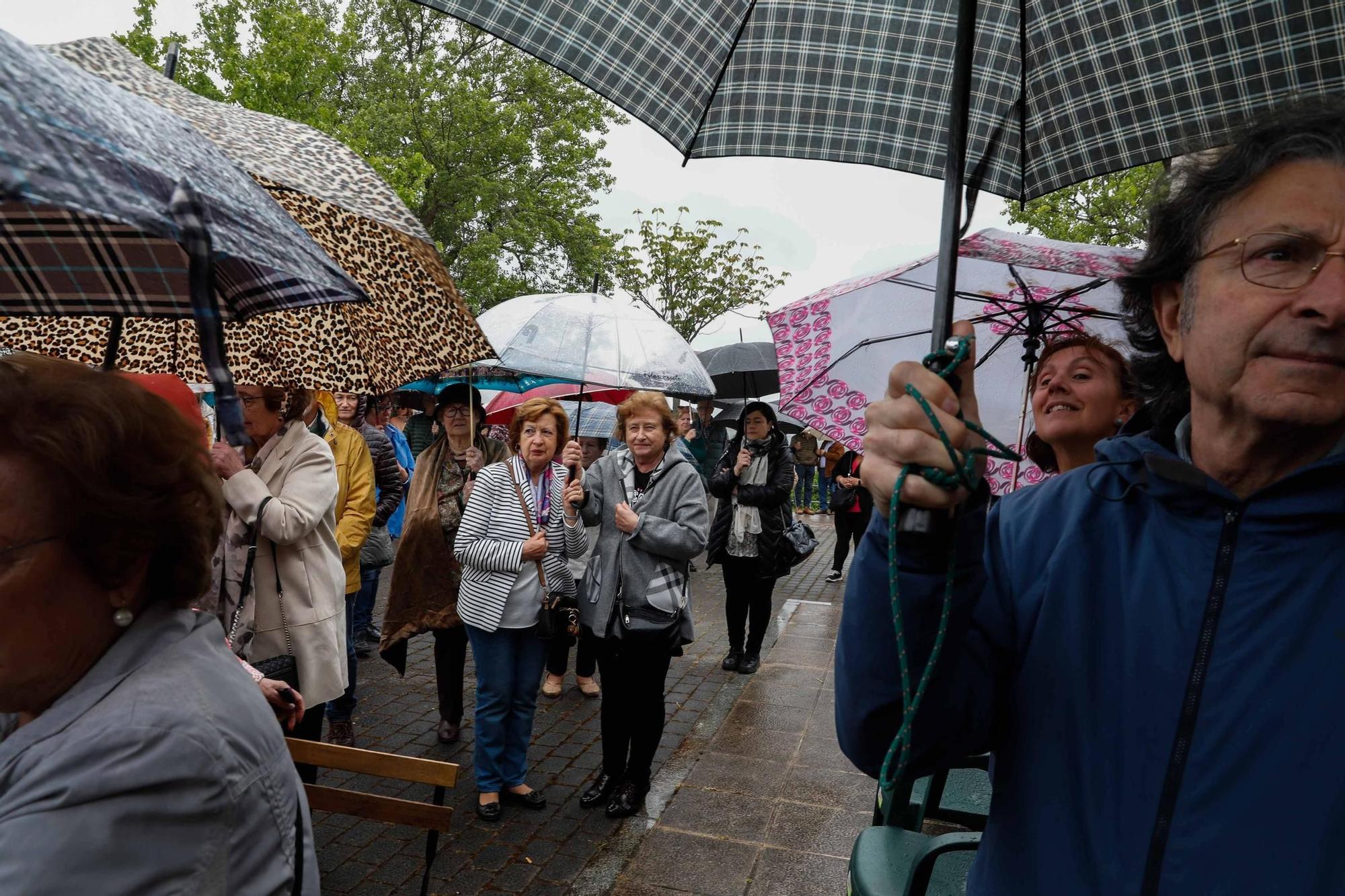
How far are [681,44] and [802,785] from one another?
156 inches

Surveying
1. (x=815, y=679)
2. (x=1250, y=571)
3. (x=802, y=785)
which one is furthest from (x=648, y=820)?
(x=1250, y=571)

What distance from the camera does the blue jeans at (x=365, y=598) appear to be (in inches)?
263

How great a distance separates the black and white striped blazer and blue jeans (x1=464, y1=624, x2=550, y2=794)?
13 cm

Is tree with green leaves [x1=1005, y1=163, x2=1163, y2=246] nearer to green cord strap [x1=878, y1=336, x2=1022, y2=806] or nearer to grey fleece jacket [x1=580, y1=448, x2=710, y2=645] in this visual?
grey fleece jacket [x1=580, y1=448, x2=710, y2=645]

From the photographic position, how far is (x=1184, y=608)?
1224 mm

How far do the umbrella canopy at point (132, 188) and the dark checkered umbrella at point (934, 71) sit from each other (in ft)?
3.10

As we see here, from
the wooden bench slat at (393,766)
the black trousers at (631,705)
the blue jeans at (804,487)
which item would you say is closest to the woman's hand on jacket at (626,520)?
the black trousers at (631,705)

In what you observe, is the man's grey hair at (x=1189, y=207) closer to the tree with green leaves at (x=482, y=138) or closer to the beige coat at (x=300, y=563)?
the beige coat at (x=300, y=563)

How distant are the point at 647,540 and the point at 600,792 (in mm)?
1363

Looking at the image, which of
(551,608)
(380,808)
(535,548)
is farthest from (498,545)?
(380,808)

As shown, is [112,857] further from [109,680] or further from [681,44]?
[681,44]

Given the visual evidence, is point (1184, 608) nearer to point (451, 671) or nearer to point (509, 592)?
point (509, 592)

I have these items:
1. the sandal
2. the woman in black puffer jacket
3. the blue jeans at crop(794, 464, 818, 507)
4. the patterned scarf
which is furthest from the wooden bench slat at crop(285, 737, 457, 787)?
the blue jeans at crop(794, 464, 818, 507)

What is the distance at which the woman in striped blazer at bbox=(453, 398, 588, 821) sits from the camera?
4.36 m
